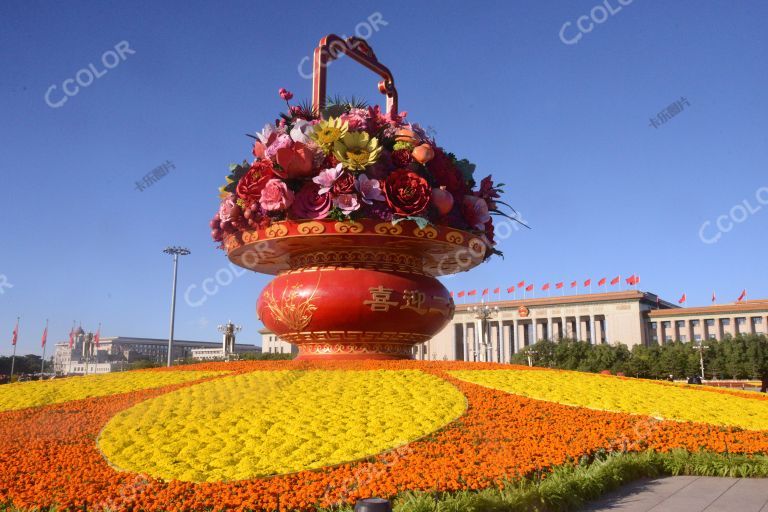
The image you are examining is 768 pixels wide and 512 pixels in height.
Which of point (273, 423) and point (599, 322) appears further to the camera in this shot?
point (599, 322)

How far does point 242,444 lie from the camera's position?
17.4 feet

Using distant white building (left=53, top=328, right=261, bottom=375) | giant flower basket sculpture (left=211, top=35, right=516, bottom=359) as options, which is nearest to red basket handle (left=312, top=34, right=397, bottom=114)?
giant flower basket sculpture (left=211, top=35, right=516, bottom=359)

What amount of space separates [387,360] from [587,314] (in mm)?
72304

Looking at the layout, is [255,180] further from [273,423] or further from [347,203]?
[273,423]

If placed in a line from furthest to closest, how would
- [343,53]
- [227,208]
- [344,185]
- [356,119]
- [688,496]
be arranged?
[343,53]
[227,208]
[356,119]
[344,185]
[688,496]

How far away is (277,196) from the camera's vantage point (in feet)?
30.2

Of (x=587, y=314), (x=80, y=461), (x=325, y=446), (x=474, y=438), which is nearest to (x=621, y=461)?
(x=474, y=438)

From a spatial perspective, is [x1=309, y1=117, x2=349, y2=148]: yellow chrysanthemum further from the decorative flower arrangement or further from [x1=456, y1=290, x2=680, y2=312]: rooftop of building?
[x1=456, y1=290, x2=680, y2=312]: rooftop of building

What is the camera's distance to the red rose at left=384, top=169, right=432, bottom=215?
913 cm

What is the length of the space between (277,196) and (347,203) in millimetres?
1080

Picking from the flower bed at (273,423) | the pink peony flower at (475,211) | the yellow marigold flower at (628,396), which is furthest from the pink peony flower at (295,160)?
the yellow marigold flower at (628,396)

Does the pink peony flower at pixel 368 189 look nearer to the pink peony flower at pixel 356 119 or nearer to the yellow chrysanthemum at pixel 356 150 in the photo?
the yellow chrysanthemum at pixel 356 150

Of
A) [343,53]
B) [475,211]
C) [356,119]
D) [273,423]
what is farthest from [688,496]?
[343,53]

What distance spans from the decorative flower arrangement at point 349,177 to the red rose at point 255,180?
2 centimetres
